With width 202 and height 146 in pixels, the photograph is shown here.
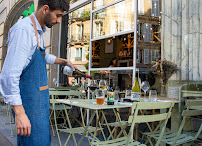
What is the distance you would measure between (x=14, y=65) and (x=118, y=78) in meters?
3.60

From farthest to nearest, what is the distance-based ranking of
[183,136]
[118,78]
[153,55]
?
1. [118,78]
2. [153,55]
3. [183,136]

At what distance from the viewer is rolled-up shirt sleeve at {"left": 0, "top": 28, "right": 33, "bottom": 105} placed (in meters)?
1.36

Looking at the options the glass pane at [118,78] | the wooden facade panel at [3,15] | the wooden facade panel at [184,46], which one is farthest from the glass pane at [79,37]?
the wooden facade panel at [3,15]

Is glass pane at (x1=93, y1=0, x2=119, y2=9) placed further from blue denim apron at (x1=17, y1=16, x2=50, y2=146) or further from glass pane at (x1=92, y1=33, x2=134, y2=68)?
blue denim apron at (x1=17, y1=16, x2=50, y2=146)

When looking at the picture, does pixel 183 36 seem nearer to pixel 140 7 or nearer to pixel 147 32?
pixel 147 32

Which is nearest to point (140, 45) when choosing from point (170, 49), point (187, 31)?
point (170, 49)

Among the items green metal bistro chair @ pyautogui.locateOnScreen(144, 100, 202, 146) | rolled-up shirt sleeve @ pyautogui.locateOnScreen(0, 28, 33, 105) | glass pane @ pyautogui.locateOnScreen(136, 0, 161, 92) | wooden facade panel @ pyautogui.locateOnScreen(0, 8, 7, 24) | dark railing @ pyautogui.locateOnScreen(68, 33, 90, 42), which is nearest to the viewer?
rolled-up shirt sleeve @ pyautogui.locateOnScreen(0, 28, 33, 105)

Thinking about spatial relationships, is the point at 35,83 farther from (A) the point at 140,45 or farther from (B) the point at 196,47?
(A) the point at 140,45

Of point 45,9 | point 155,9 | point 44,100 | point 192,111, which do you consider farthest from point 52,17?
point 155,9

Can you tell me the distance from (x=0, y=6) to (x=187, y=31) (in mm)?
12631

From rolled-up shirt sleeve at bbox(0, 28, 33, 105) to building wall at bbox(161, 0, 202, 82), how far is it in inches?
114

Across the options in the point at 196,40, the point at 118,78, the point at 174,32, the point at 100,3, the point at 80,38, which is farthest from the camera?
the point at 80,38

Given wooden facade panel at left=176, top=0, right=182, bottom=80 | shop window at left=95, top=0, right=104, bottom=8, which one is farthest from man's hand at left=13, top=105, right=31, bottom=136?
shop window at left=95, top=0, right=104, bottom=8

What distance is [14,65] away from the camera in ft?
4.53
